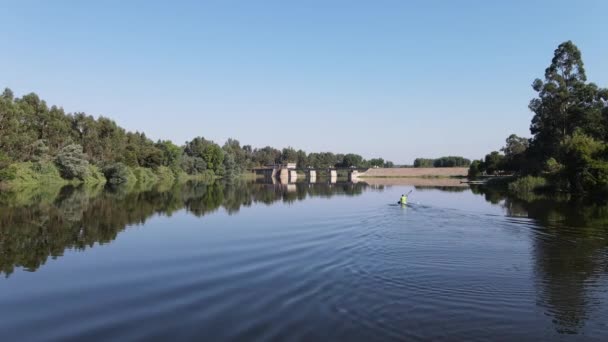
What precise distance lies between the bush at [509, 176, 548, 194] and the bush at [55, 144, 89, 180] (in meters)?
73.2

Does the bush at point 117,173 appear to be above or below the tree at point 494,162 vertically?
below

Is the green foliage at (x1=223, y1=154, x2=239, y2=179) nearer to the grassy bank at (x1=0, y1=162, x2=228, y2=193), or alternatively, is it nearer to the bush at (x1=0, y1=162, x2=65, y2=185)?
the grassy bank at (x1=0, y1=162, x2=228, y2=193)

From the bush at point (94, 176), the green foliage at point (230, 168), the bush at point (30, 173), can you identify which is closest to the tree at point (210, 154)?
the green foliage at point (230, 168)

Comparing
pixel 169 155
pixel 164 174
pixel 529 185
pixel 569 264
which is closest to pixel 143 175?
pixel 164 174

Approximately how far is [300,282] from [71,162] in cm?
8059

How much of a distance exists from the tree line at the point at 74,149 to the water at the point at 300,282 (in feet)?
160

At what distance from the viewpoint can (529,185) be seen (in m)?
67.8

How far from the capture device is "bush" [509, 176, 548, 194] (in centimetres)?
6581

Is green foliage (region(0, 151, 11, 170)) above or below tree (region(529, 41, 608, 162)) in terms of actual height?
below

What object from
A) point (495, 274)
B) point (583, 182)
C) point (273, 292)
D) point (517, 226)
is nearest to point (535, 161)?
point (583, 182)

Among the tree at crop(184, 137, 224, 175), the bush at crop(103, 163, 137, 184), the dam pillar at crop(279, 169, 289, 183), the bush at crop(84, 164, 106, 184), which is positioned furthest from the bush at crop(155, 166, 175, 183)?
the dam pillar at crop(279, 169, 289, 183)

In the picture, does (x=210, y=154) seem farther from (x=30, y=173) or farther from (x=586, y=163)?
(x=586, y=163)

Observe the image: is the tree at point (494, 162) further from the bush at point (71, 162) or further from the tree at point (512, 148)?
the bush at point (71, 162)

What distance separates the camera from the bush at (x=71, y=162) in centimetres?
8150
